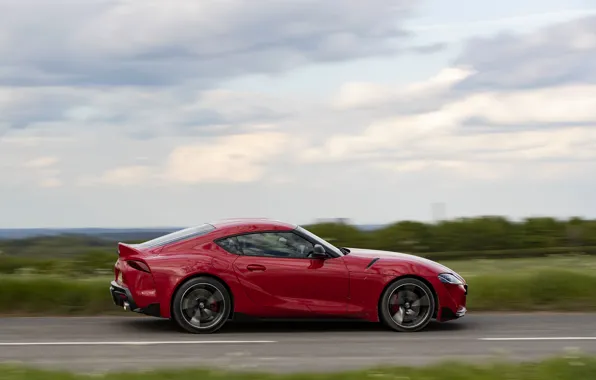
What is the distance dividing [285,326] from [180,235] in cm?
173

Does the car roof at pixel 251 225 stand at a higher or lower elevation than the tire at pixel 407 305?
higher

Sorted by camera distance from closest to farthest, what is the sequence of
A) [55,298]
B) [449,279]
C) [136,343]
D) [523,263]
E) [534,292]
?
[136,343]
[449,279]
[55,298]
[534,292]
[523,263]

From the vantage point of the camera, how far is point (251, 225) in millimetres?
12367

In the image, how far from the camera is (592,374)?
25.9 ft

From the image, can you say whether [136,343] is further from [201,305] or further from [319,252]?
[319,252]

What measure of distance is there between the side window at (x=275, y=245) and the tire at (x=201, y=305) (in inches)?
24.0

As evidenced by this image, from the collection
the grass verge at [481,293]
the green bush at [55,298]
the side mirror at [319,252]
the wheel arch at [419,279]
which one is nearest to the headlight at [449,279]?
the wheel arch at [419,279]

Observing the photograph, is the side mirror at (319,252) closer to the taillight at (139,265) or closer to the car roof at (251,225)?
the car roof at (251,225)

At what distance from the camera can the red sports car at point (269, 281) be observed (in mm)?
11852

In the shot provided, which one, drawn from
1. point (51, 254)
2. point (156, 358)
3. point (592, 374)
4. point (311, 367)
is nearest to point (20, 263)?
point (51, 254)

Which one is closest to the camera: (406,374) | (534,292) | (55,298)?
(406,374)

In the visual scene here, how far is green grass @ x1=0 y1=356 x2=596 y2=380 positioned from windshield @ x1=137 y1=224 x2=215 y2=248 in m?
4.15

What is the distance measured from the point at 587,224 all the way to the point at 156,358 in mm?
15904

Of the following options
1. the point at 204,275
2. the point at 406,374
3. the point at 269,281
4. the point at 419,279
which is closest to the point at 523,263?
the point at 419,279
